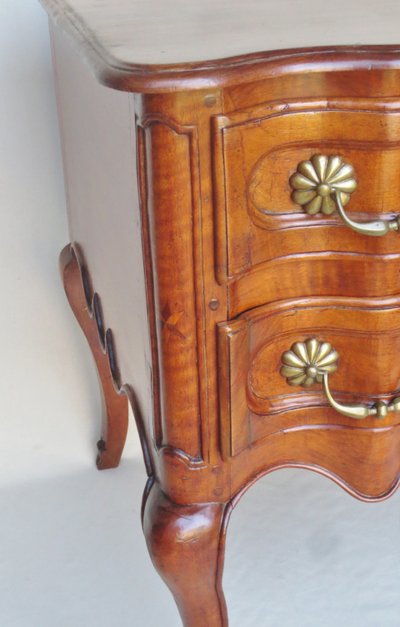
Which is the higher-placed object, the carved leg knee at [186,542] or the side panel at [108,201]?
the side panel at [108,201]

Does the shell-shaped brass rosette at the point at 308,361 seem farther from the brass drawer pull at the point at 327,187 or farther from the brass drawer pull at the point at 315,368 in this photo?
the brass drawer pull at the point at 327,187

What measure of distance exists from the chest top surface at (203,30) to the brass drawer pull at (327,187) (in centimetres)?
11

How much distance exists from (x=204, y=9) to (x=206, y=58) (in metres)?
0.26

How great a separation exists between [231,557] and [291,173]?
31.5 inches

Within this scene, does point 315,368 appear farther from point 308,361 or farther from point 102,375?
point 102,375

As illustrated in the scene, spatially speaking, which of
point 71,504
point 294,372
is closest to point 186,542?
point 294,372

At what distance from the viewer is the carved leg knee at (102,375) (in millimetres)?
1411

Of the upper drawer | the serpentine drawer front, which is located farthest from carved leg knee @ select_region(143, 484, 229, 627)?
the upper drawer

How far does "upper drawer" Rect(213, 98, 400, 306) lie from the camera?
812 millimetres

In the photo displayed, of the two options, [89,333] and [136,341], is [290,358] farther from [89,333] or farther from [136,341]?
[89,333]

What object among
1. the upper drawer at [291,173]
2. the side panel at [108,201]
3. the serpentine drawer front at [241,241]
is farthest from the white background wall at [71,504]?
the upper drawer at [291,173]

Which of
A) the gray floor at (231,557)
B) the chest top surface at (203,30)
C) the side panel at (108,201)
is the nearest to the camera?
the chest top surface at (203,30)

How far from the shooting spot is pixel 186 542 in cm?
97

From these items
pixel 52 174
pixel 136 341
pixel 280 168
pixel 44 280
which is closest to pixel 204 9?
pixel 280 168
